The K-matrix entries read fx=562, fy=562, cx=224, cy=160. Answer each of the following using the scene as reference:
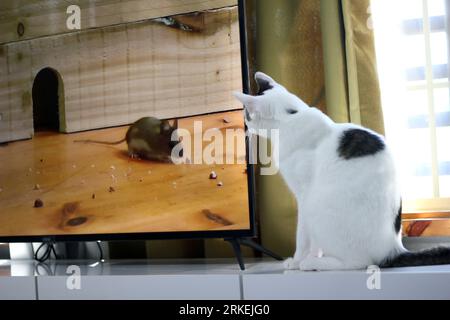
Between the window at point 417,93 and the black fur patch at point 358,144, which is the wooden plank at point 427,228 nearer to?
the window at point 417,93

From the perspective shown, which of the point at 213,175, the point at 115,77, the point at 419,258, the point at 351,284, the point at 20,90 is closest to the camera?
the point at 351,284

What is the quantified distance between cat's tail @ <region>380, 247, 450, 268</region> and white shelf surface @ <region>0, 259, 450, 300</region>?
46 mm

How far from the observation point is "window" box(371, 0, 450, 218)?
1700 mm

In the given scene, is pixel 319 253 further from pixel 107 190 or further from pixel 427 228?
pixel 107 190

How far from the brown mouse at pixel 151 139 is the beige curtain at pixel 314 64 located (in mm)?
314

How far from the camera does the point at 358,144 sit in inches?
54.0

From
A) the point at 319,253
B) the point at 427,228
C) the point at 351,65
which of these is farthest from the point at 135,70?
the point at 427,228

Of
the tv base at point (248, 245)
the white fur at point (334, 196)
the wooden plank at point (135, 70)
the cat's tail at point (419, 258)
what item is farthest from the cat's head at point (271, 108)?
the cat's tail at point (419, 258)

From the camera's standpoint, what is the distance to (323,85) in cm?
170

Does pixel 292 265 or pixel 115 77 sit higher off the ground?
pixel 115 77

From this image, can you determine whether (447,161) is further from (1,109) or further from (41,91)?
(1,109)

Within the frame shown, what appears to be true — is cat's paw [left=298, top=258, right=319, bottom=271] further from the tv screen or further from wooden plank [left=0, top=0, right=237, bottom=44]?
wooden plank [left=0, top=0, right=237, bottom=44]

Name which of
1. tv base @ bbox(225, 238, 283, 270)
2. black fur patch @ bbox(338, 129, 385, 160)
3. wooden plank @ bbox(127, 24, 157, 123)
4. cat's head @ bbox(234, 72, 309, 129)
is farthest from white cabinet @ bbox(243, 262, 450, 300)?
wooden plank @ bbox(127, 24, 157, 123)

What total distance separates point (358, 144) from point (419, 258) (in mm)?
309
